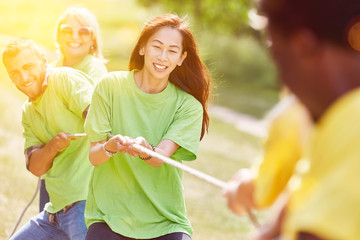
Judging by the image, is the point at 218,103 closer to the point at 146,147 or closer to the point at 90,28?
the point at 90,28

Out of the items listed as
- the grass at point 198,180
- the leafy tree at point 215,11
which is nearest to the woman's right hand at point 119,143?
the grass at point 198,180

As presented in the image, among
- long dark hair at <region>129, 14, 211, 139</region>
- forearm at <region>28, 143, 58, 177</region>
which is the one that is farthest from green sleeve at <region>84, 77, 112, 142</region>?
forearm at <region>28, 143, 58, 177</region>

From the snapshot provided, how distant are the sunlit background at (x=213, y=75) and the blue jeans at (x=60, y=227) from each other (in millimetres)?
1178

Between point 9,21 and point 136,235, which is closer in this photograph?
point 136,235

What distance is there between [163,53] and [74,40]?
140 cm

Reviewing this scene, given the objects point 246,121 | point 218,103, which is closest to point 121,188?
point 246,121

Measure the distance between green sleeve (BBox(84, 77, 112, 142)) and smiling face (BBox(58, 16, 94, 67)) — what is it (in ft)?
4.32

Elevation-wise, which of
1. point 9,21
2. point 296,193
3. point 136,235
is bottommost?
point 136,235

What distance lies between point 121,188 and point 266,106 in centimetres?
1856

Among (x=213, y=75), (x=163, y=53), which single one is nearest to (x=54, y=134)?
(x=163, y=53)

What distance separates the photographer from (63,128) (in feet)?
13.8

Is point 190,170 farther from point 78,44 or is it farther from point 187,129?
point 78,44

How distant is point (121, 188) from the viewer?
3.59 metres

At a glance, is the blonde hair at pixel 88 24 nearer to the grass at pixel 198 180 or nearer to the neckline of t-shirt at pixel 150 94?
the neckline of t-shirt at pixel 150 94
